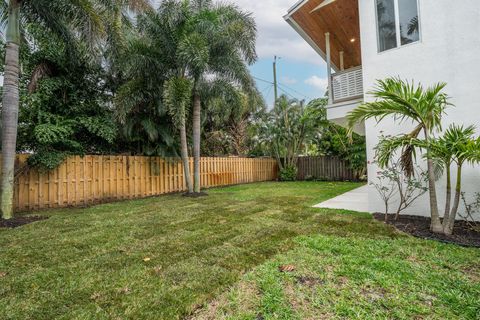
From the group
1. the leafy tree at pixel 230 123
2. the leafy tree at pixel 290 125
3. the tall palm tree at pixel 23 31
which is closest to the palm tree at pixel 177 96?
the leafy tree at pixel 230 123

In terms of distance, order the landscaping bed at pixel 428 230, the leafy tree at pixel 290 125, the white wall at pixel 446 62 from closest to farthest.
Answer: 1. the landscaping bed at pixel 428 230
2. the white wall at pixel 446 62
3. the leafy tree at pixel 290 125

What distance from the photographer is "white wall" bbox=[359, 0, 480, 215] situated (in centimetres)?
442

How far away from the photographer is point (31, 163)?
6.53 metres

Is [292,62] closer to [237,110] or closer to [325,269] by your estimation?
[237,110]

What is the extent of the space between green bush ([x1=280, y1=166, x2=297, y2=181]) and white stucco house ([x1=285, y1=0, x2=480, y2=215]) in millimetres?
8490

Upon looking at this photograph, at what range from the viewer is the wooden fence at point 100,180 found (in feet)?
22.1

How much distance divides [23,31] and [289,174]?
13.6 metres

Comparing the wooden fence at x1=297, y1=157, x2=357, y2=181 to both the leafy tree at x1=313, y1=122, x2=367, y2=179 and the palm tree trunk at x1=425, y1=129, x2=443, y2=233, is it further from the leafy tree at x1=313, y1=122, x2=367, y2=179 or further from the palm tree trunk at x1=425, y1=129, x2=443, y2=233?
the palm tree trunk at x1=425, y1=129, x2=443, y2=233

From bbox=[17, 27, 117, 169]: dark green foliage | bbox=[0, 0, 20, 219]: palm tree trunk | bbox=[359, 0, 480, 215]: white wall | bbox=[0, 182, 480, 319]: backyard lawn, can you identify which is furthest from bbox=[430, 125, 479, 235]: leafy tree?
bbox=[17, 27, 117, 169]: dark green foliage

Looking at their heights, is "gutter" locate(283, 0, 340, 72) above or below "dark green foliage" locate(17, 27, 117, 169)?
above

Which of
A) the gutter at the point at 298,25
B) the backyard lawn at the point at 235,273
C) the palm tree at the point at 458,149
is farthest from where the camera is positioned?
the gutter at the point at 298,25

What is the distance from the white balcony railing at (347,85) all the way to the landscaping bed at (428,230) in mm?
3417

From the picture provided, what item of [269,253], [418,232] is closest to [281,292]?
[269,253]

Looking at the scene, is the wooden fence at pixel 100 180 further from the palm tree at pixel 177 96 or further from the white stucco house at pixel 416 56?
the white stucco house at pixel 416 56
